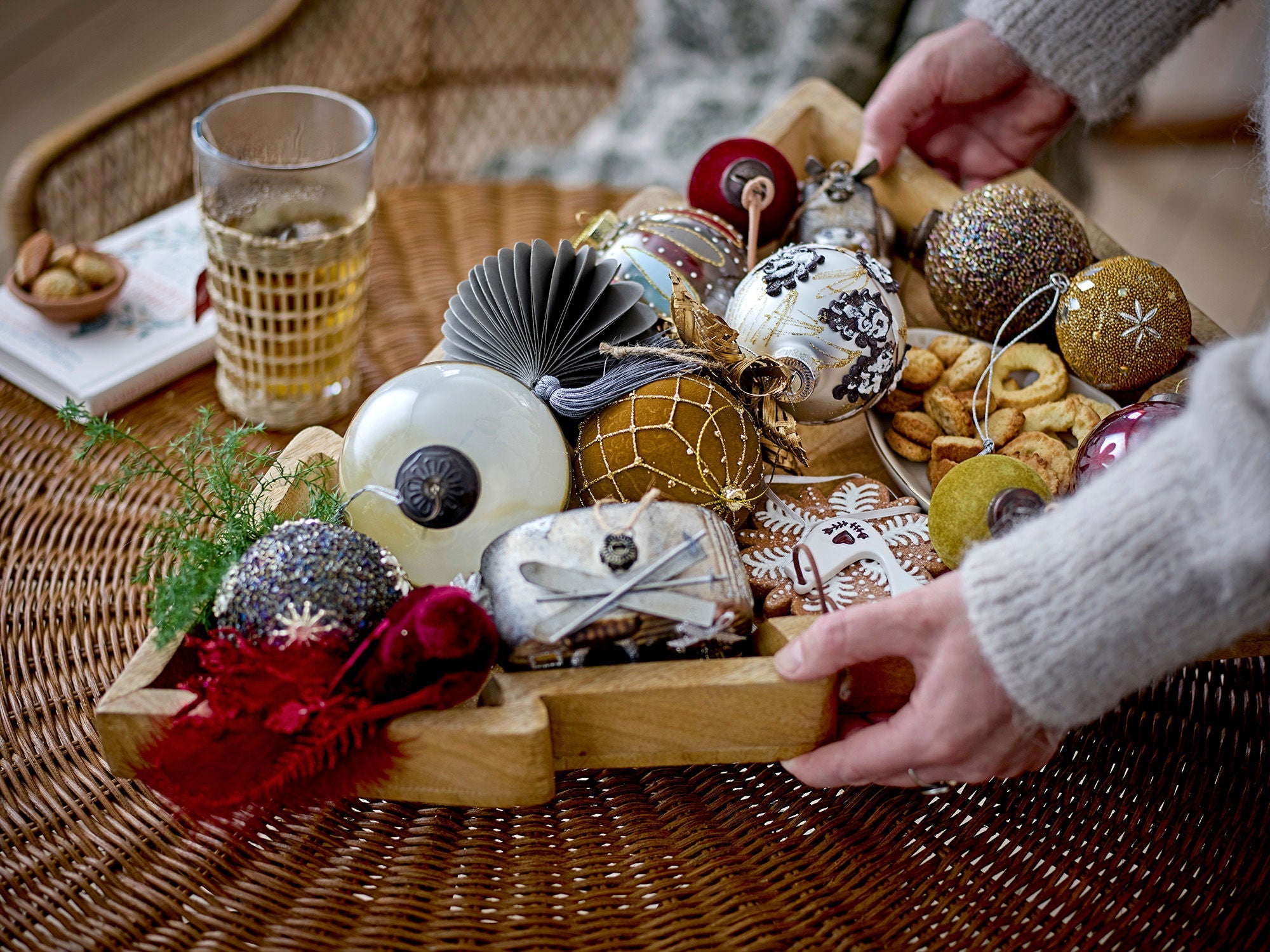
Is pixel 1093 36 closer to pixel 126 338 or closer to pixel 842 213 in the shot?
pixel 842 213

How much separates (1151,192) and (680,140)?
106 cm

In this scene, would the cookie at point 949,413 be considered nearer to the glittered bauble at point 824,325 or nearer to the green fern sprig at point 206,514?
the glittered bauble at point 824,325

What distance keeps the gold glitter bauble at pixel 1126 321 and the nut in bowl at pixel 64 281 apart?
818 millimetres

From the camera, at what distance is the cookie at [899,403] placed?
80cm

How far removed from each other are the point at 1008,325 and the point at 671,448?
0.36 meters

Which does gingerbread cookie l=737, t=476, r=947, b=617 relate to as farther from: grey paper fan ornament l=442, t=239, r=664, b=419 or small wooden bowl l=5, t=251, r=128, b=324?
small wooden bowl l=5, t=251, r=128, b=324

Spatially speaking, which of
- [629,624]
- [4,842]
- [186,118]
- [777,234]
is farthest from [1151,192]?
[4,842]

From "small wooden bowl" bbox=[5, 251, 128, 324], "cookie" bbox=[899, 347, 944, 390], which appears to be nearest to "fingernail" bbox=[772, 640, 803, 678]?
"cookie" bbox=[899, 347, 944, 390]

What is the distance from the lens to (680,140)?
4.83ft

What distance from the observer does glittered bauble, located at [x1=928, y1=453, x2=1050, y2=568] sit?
1.98 feet

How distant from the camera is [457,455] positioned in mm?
571

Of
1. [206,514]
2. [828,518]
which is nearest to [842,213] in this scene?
[828,518]

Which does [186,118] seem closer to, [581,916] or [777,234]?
[777,234]

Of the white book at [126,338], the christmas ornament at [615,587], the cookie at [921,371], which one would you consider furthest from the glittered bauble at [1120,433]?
the white book at [126,338]
